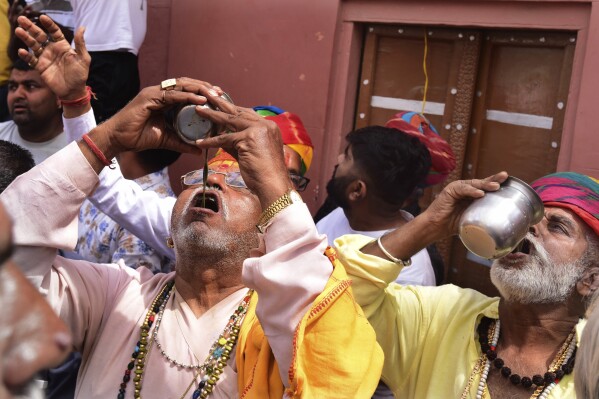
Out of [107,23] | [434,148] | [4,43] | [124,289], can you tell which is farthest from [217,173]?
[4,43]

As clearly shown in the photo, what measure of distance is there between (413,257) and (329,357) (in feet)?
4.46

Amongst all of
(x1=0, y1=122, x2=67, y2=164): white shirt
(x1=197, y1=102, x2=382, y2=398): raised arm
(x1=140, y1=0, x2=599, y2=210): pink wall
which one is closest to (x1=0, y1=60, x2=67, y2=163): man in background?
(x1=0, y1=122, x2=67, y2=164): white shirt

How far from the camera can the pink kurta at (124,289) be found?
2271 mm

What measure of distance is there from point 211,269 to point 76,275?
0.44 m

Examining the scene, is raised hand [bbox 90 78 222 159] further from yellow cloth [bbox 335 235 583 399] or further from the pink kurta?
yellow cloth [bbox 335 235 583 399]

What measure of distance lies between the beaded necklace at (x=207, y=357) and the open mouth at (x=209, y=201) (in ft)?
1.27

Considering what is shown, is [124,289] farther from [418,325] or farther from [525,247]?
[525,247]

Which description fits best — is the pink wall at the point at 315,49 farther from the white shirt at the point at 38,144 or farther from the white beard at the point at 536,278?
the white beard at the point at 536,278

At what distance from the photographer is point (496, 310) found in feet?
9.34

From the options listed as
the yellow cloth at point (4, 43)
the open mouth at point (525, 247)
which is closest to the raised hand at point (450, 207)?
the open mouth at point (525, 247)

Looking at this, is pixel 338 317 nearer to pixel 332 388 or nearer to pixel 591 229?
pixel 332 388

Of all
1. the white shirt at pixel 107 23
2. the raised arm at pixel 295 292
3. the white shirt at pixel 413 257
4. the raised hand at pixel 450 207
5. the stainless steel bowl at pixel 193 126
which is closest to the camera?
the raised arm at pixel 295 292

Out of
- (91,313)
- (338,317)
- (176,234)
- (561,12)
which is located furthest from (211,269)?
(561,12)

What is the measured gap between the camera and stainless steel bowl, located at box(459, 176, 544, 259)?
7.92 ft
